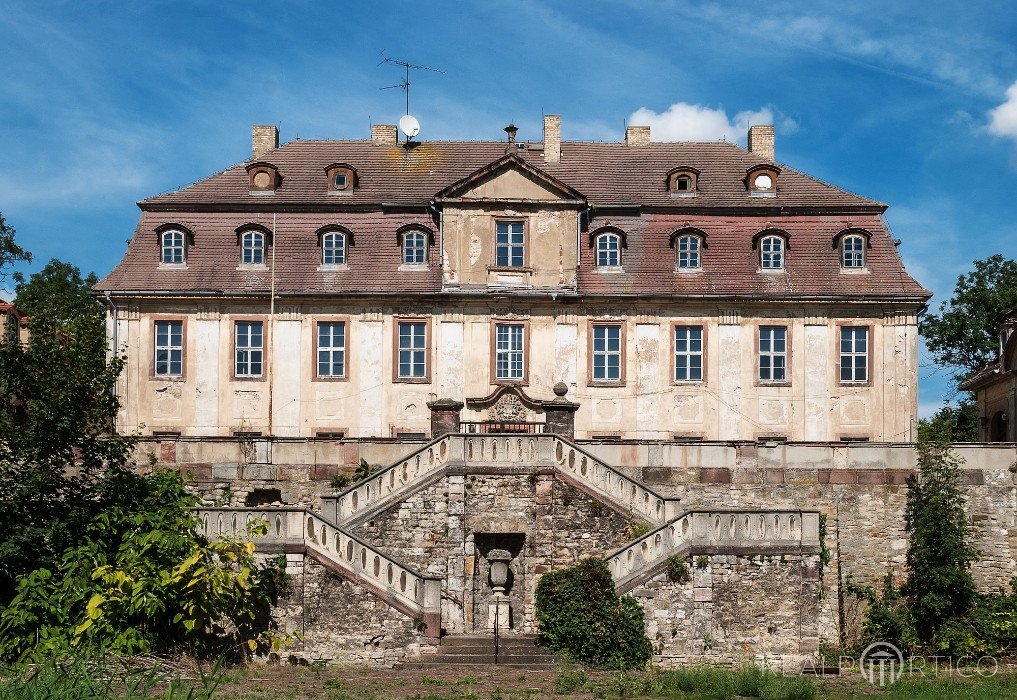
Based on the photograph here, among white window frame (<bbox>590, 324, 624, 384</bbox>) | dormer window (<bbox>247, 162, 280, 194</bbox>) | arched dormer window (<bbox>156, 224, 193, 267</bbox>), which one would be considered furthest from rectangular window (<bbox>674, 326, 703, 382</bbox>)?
arched dormer window (<bbox>156, 224, 193, 267</bbox>)

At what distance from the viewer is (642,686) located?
23.7 metres

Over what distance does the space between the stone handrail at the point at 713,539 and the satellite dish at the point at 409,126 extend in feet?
67.9

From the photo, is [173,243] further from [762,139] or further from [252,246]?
[762,139]

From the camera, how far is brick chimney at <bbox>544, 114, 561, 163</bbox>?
42688 millimetres

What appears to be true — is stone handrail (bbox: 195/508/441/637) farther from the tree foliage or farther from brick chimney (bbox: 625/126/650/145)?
brick chimney (bbox: 625/126/650/145)

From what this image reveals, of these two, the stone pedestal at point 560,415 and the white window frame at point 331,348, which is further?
the white window frame at point 331,348

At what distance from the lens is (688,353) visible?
1543 inches

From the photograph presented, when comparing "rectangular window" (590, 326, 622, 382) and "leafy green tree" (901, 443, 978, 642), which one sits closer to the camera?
"leafy green tree" (901, 443, 978, 642)

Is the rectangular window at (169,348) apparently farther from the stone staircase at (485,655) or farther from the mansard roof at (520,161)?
the stone staircase at (485,655)

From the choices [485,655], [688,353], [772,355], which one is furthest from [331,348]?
[485,655]

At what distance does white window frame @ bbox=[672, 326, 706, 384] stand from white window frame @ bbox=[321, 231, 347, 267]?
34.5ft

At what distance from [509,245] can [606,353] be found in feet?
14.5

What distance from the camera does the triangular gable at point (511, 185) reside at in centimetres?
3916

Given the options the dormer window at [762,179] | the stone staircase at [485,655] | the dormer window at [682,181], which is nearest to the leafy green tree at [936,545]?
the stone staircase at [485,655]
